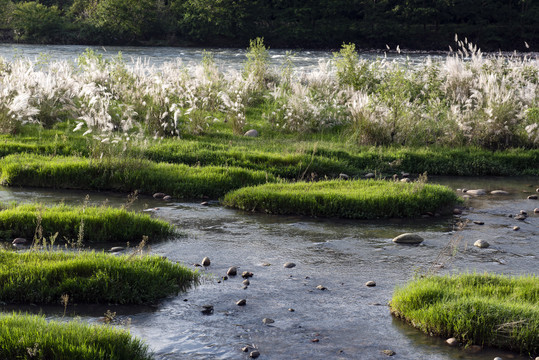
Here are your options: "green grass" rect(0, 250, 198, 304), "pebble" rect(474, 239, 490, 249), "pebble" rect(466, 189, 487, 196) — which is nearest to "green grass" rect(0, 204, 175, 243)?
"green grass" rect(0, 250, 198, 304)

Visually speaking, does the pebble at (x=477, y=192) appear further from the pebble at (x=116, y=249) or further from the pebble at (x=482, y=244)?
the pebble at (x=116, y=249)

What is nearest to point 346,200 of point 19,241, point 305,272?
point 305,272

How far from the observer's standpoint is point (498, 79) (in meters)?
16.3

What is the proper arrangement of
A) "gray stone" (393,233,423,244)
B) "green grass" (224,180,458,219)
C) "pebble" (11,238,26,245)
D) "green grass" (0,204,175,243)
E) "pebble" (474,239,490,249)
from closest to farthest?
"pebble" (11,238,26,245) < "green grass" (0,204,175,243) < "pebble" (474,239,490,249) < "gray stone" (393,233,423,244) < "green grass" (224,180,458,219)

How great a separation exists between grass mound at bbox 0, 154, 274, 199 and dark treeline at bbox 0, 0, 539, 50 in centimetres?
4474

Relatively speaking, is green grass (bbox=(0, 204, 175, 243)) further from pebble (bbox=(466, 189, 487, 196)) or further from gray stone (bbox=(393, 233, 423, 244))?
pebble (bbox=(466, 189, 487, 196))

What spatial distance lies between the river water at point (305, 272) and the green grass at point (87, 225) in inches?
15.0

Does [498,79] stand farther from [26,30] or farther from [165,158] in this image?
[26,30]

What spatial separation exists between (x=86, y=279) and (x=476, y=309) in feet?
11.6

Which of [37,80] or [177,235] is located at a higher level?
[37,80]

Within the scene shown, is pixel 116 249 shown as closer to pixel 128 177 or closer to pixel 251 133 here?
pixel 128 177

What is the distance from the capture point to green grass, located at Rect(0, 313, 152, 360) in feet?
14.5

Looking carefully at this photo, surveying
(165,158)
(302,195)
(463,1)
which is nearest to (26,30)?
(463,1)

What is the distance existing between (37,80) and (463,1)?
5191 cm
